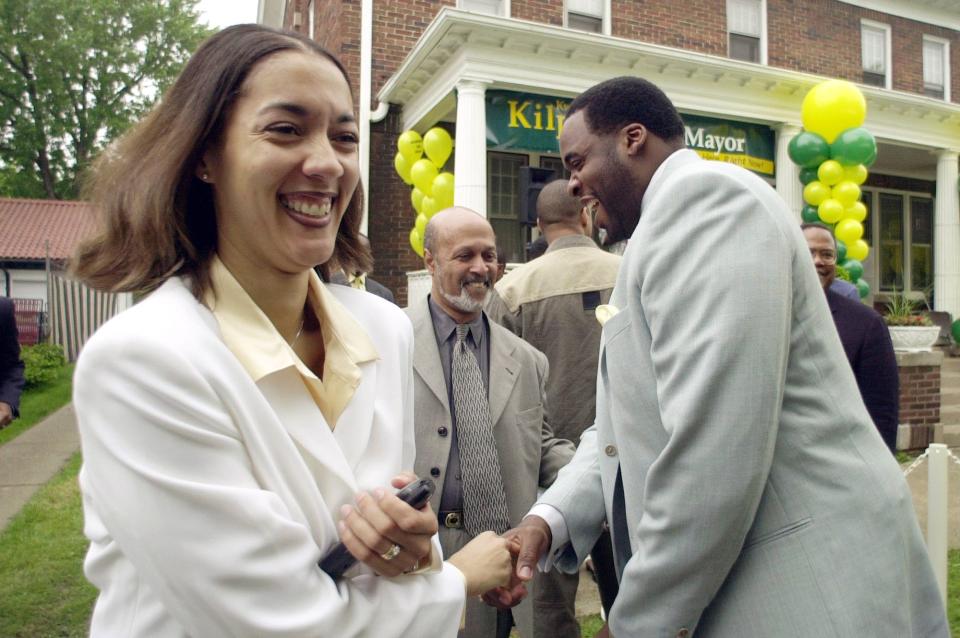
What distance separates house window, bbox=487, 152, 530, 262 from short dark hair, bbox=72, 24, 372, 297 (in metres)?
11.3

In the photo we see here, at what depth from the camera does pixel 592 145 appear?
197cm

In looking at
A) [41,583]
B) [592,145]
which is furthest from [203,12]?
[592,145]

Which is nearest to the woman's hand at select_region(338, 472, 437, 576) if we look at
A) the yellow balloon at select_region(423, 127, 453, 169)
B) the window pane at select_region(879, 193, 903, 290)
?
the yellow balloon at select_region(423, 127, 453, 169)

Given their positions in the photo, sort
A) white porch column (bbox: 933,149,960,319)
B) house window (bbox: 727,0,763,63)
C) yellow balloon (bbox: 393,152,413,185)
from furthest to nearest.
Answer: house window (bbox: 727,0,763,63) → white porch column (bbox: 933,149,960,319) → yellow balloon (bbox: 393,152,413,185)

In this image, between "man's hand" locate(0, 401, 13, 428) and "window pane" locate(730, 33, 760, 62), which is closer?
"man's hand" locate(0, 401, 13, 428)

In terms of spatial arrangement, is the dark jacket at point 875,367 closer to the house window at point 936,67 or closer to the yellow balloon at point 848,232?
the yellow balloon at point 848,232

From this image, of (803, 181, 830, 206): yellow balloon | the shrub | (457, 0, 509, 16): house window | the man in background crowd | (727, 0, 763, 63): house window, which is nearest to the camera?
the man in background crowd

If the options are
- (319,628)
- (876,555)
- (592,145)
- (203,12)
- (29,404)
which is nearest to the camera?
(319,628)

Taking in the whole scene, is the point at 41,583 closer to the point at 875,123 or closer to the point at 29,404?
the point at 29,404

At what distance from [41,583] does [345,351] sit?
4.54 meters

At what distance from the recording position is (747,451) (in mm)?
1406

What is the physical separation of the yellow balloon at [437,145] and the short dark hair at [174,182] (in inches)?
351

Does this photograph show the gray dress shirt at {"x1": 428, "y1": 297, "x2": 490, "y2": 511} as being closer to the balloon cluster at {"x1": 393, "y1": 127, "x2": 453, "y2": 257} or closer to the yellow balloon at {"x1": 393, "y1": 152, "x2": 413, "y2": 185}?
the balloon cluster at {"x1": 393, "y1": 127, "x2": 453, "y2": 257}

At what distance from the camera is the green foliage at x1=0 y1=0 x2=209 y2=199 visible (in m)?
32.3
